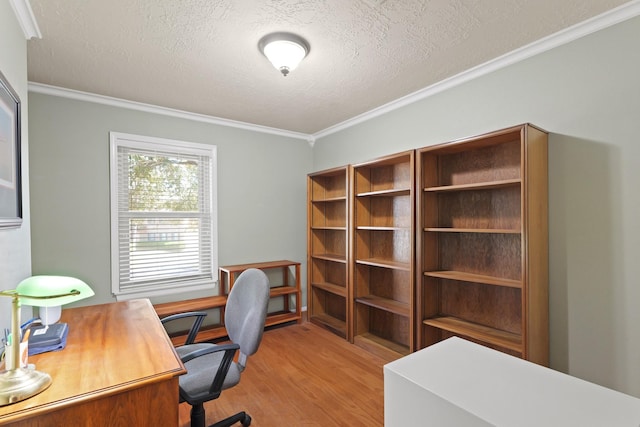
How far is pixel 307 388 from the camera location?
8.25 feet

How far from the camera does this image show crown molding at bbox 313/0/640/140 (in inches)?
72.2

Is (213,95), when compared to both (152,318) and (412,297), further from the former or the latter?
(412,297)

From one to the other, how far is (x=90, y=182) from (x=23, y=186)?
4.26ft

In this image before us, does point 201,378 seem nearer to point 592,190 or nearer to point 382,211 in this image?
point 382,211

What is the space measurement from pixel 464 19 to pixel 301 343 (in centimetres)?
310

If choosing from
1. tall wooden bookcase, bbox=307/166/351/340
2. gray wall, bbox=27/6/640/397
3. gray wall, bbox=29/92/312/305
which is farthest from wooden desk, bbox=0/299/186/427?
tall wooden bookcase, bbox=307/166/351/340

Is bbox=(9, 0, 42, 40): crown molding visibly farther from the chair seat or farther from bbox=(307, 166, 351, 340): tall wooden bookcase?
bbox=(307, 166, 351, 340): tall wooden bookcase

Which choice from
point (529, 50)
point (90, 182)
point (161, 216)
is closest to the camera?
point (529, 50)

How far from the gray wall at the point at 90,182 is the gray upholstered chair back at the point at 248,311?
152 cm

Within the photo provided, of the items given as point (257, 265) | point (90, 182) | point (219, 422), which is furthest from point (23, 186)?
point (257, 265)

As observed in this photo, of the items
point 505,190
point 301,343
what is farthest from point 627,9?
point 301,343

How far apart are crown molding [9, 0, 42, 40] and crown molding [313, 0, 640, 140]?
2.74 m

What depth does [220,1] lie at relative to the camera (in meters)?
1.73

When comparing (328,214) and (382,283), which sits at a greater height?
(328,214)
